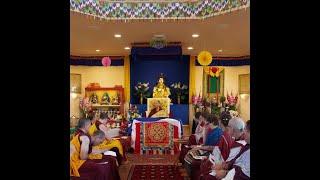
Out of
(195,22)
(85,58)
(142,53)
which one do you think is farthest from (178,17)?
(85,58)

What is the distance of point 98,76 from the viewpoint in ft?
43.7

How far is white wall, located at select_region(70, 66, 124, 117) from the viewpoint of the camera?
42.8 ft

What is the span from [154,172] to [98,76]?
711 centimetres

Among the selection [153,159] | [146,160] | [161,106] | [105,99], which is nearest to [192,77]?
[161,106]

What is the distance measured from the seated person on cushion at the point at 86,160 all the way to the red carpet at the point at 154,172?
154cm

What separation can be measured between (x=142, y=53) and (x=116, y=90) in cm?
244

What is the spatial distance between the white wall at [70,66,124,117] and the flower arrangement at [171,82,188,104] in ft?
6.29

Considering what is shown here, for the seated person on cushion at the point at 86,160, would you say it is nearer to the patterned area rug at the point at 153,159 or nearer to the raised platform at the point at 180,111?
the patterned area rug at the point at 153,159

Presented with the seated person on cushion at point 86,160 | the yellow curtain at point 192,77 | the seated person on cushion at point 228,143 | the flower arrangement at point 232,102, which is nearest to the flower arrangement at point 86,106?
the yellow curtain at point 192,77

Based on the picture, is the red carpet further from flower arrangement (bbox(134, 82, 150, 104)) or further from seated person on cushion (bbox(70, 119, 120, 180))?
flower arrangement (bbox(134, 82, 150, 104))

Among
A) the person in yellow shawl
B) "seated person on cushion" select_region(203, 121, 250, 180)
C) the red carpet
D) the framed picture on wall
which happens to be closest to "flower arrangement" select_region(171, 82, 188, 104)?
the framed picture on wall
